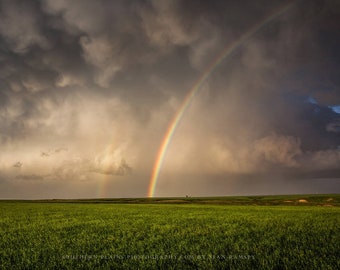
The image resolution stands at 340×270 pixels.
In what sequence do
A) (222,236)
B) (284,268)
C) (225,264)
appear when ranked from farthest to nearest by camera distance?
(222,236), (225,264), (284,268)

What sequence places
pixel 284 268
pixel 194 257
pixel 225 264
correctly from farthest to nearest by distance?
pixel 194 257 < pixel 225 264 < pixel 284 268

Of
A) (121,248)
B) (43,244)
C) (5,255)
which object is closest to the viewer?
(5,255)

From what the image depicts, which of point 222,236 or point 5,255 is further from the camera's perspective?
point 222,236

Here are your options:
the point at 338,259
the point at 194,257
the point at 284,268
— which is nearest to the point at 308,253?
the point at 338,259

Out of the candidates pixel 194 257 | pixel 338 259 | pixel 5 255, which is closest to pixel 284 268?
pixel 338 259

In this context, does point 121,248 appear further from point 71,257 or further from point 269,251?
point 269,251

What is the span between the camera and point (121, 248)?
10.7 metres

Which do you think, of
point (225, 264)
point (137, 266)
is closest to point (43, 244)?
point (137, 266)

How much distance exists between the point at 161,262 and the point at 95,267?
85.3 inches

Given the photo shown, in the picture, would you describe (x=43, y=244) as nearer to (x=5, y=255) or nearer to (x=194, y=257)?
(x=5, y=255)

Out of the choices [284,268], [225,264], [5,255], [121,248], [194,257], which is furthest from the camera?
[121,248]

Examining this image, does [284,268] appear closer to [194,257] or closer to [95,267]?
[194,257]

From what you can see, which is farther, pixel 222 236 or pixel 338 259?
pixel 222 236

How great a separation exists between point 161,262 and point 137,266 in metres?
0.84
